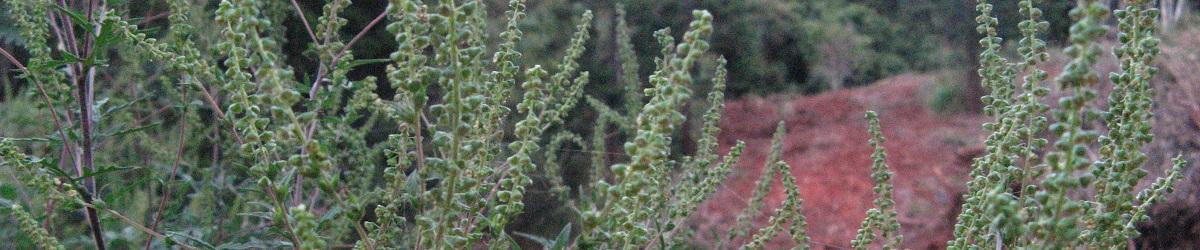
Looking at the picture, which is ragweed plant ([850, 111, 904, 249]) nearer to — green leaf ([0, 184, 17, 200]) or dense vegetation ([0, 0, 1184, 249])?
dense vegetation ([0, 0, 1184, 249])

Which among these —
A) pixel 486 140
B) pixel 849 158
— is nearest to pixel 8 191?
pixel 486 140

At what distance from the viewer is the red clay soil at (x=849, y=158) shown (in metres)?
5.89

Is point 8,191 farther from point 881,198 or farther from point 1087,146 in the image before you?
point 1087,146

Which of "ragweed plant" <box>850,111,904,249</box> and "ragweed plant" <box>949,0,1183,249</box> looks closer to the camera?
"ragweed plant" <box>949,0,1183,249</box>

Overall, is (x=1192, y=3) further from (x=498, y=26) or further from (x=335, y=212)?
(x=335, y=212)

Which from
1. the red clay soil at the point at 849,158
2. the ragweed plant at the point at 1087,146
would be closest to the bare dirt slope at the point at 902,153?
the red clay soil at the point at 849,158

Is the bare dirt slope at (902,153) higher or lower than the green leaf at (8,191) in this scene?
lower

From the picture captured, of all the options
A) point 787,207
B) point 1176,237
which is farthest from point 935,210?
point 787,207

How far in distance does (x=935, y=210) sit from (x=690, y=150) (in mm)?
1711

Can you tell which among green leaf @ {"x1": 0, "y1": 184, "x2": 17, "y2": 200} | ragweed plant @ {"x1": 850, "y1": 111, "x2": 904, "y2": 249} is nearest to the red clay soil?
ragweed plant @ {"x1": 850, "y1": 111, "x2": 904, "y2": 249}

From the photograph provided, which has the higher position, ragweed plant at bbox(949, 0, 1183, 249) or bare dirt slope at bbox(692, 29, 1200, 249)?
ragweed plant at bbox(949, 0, 1183, 249)

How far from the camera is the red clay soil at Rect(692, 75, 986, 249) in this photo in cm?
589

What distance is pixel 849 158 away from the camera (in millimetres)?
8477

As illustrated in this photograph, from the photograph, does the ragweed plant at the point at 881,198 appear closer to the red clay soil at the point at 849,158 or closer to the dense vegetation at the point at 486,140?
the dense vegetation at the point at 486,140
